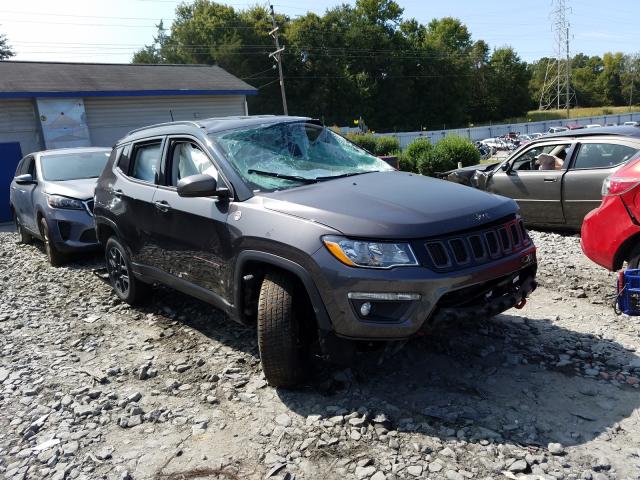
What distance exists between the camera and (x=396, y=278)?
10.2ft

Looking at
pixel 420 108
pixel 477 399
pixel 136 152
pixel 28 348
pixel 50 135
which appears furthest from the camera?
pixel 420 108

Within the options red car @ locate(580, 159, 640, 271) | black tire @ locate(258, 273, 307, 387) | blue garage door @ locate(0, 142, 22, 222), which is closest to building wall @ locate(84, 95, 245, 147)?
blue garage door @ locate(0, 142, 22, 222)

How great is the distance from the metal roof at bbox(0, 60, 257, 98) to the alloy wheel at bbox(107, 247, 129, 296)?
13.3 meters

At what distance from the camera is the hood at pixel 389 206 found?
321 centimetres

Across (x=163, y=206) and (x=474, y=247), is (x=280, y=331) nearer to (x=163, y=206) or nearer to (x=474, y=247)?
(x=474, y=247)

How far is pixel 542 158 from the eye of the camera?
8.13m

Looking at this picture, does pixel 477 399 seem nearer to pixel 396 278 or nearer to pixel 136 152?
pixel 396 278

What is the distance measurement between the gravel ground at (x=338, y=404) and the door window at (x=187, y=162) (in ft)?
4.80

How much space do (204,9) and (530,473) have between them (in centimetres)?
7716

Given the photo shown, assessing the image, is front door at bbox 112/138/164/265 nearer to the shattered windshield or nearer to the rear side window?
the rear side window

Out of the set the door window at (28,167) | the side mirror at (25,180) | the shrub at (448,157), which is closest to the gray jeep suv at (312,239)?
the side mirror at (25,180)

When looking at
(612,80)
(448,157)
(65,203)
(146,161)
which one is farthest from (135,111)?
(612,80)

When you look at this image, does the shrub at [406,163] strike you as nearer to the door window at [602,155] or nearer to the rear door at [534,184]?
the rear door at [534,184]

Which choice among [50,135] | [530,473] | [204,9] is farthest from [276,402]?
[204,9]
